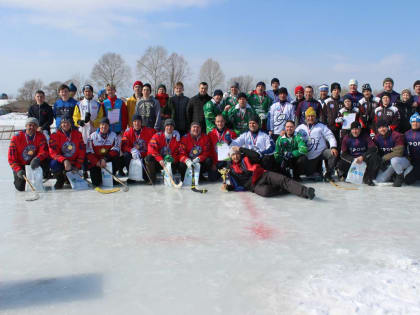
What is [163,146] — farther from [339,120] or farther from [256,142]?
[339,120]

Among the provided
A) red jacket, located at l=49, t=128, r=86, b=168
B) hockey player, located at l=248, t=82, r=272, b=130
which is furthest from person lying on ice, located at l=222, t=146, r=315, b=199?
red jacket, located at l=49, t=128, r=86, b=168

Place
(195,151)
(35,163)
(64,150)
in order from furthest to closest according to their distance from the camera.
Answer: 1. (195,151)
2. (64,150)
3. (35,163)

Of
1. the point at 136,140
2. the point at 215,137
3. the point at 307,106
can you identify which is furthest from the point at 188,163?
the point at 307,106

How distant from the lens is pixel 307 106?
6207 millimetres

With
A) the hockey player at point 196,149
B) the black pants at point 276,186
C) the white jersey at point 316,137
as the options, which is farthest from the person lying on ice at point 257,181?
the white jersey at point 316,137

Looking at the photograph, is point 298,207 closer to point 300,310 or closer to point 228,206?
point 228,206

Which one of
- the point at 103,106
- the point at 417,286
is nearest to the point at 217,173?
the point at 103,106

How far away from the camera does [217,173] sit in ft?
19.5

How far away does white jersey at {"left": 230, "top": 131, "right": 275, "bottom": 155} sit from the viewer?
573cm

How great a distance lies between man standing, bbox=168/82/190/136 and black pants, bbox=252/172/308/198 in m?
2.39

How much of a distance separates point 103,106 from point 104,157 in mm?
1180

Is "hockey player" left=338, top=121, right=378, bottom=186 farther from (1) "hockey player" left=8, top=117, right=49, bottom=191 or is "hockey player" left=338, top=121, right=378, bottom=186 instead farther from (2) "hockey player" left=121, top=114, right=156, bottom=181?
(1) "hockey player" left=8, top=117, right=49, bottom=191

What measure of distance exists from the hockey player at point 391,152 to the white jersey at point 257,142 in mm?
1780

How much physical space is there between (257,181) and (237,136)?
4.63ft
